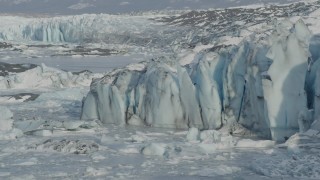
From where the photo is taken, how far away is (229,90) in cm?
1086

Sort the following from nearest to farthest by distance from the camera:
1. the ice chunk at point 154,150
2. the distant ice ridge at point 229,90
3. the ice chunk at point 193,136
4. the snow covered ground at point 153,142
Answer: the snow covered ground at point 153,142 → the ice chunk at point 154,150 → the distant ice ridge at point 229,90 → the ice chunk at point 193,136

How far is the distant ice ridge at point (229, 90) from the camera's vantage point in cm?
959

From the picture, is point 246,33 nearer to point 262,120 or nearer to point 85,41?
point 262,120

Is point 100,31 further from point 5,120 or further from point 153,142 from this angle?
point 153,142

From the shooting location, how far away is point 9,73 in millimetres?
25141

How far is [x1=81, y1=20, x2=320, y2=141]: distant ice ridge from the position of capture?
31.4ft

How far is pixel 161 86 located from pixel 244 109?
1.91 metres

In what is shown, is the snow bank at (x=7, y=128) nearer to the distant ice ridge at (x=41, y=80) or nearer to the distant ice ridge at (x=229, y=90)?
the distant ice ridge at (x=229, y=90)

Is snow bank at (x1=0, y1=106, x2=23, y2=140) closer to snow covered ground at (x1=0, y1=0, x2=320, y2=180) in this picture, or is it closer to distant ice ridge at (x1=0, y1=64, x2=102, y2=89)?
snow covered ground at (x1=0, y1=0, x2=320, y2=180)

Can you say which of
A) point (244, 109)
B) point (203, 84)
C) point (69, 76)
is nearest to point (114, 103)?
point (203, 84)

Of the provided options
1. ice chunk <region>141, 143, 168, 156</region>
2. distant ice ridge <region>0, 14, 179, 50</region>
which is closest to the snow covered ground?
ice chunk <region>141, 143, 168, 156</region>

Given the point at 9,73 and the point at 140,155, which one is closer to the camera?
the point at 140,155

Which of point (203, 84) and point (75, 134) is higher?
point (203, 84)

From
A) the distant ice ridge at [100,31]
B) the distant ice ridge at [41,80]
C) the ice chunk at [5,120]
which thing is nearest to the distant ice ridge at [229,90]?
the ice chunk at [5,120]
